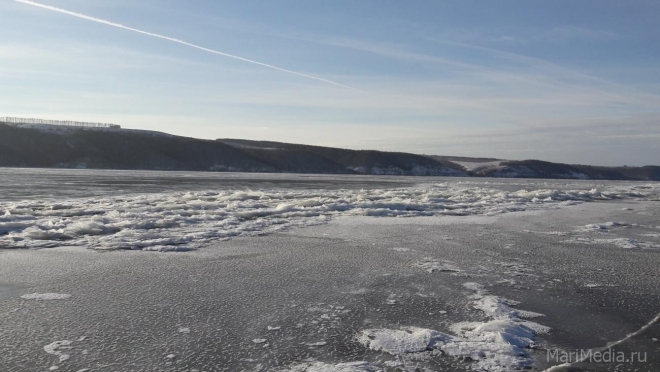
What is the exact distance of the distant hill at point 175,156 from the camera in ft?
246

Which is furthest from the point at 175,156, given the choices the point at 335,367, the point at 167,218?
the point at 335,367

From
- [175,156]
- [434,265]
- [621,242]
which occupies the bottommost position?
[434,265]

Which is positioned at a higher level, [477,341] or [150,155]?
[150,155]

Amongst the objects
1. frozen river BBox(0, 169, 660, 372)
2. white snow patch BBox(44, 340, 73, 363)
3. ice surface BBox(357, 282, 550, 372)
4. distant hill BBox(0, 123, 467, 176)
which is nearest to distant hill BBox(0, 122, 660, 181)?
distant hill BBox(0, 123, 467, 176)

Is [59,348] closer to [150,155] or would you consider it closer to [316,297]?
[316,297]

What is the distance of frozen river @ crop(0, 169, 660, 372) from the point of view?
4.04 metres

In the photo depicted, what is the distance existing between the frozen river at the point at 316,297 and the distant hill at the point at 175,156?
71.8 metres

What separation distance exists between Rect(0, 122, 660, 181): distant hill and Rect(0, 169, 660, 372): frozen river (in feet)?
A: 236

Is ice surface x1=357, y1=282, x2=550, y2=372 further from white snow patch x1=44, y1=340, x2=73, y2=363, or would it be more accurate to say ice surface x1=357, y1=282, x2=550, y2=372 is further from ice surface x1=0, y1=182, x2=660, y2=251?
ice surface x1=0, y1=182, x2=660, y2=251

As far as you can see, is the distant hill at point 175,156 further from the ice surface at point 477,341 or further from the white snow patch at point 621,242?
the ice surface at point 477,341

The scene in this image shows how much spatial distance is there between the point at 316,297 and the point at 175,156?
86.3 m

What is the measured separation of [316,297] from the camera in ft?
18.7

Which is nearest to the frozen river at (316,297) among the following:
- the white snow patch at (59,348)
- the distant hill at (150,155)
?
the white snow patch at (59,348)

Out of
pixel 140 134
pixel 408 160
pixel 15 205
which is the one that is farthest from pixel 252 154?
pixel 15 205
